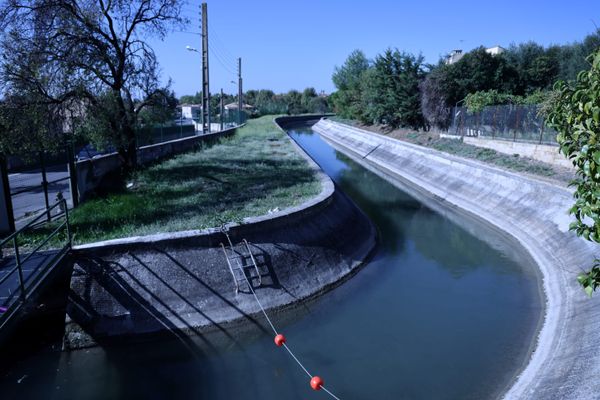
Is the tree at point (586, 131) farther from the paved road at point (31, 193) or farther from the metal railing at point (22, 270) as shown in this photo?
the paved road at point (31, 193)

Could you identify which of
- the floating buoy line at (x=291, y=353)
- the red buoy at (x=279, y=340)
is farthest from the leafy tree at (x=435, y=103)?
the red buoy at (x=279, y=340)

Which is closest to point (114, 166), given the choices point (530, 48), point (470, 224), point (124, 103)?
point (124, 103)

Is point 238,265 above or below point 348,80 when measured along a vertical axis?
below

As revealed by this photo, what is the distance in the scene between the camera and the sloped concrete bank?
930 cm

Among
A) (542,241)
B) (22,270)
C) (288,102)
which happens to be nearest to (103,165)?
(22,270)

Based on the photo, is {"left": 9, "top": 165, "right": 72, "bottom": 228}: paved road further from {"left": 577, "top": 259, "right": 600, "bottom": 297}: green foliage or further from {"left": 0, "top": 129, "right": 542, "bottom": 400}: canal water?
{"left": 577, "top": 259, "right": 600, "bottom": 297}: green foliage

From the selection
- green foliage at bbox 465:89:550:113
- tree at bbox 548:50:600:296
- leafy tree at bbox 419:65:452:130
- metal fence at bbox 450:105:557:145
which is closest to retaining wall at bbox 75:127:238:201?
tree at bbox 548:50:600:296

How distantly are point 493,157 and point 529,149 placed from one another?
1.81 m

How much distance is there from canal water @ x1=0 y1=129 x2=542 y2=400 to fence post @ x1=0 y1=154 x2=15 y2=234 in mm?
3568

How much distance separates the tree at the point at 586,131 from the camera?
10.6ft

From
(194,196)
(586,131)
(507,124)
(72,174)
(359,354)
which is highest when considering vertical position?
(586,131)

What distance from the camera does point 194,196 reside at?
15.0 metres

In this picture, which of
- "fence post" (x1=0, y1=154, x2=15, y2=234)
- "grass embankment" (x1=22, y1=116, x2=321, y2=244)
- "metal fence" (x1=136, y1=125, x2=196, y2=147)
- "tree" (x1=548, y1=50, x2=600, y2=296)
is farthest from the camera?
"metal fence" (x1=136, y1=125, x2=196, y2=147)

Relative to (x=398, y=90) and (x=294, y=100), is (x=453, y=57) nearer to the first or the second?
(x=398, y=90)
